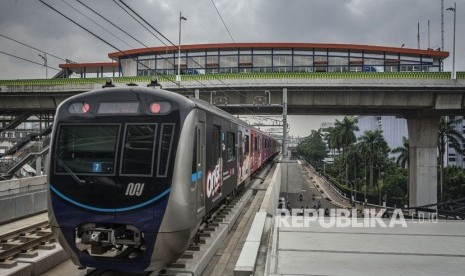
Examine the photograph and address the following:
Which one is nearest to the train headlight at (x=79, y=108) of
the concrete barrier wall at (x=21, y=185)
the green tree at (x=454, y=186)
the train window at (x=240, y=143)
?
the train window at (x=240, y=143)

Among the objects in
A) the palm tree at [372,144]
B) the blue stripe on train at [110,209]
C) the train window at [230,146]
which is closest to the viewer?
the blue stripe on train at [110,209]

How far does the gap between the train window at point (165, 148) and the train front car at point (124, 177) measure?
15 mm

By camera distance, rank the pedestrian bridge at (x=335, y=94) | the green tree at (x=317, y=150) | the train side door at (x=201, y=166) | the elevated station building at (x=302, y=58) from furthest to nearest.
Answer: the green tree at (x=317, y=150), the elevated station building at (x=302, y=58), the pedestrian bridge at (x=335, y=94), the train side door at (x=201, y=166)

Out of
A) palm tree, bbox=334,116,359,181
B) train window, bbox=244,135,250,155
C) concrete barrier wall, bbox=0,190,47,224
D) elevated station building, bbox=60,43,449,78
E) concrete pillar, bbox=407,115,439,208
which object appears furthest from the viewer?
palm tree, bbox=334,116,359,181

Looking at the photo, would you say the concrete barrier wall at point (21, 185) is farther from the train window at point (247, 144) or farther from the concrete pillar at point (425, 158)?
the concrete pillar at point (425, 158)

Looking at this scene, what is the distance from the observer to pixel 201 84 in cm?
2994

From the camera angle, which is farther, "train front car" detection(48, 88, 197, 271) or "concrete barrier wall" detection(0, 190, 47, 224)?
"concrete barrier wall" detection(0, 190, 47, 224)

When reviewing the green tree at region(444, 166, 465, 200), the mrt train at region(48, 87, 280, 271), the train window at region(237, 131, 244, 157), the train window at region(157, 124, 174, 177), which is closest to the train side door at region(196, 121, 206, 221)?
the mrt train at region(48, 87, 280, 271)

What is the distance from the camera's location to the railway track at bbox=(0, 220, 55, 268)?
762cm

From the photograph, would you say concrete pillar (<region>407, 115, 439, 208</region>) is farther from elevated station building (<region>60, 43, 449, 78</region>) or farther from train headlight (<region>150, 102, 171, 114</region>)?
train headlight (<region>150, 102, 171, 114</region>)

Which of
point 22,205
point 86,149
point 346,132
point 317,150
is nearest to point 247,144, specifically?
point 22,205

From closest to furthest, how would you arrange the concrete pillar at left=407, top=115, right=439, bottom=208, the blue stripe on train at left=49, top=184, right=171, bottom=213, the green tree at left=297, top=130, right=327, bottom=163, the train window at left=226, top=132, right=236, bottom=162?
the blue stripe on train at left=49, top=184, right=171, bottom=213, the train window at left=226, top=132, right=236, bottom=162, the concrete pillar at left=407, top=115, right=439, bottom=208, the green tree at left=297, top=130, right=327, bottom=163

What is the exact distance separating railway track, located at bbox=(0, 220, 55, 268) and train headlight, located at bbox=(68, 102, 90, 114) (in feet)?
9.59

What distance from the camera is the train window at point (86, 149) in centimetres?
626
